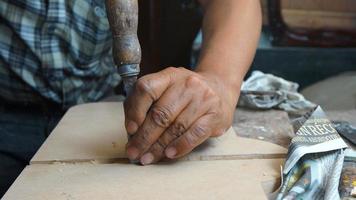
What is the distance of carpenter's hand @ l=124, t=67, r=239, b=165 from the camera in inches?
24.1

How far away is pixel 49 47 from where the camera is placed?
3.18 feet

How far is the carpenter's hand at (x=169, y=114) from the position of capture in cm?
61

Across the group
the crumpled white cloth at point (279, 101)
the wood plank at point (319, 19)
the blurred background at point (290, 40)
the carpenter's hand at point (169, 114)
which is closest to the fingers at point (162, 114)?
the carpenter's hand at point (169, 114)

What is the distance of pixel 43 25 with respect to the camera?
0.97 metres

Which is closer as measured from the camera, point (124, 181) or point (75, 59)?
point (124, 181)

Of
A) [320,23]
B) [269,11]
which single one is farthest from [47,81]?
[320,23]

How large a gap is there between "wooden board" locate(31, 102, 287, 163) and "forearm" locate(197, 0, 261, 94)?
99 mm

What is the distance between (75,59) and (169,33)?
39cm

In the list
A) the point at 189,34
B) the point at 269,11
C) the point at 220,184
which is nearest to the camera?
the point at 220,184

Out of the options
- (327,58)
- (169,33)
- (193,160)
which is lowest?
(327,58)

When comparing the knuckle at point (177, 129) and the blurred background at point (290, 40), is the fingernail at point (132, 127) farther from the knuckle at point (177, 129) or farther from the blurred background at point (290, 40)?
the blurred background at point (290, 40)

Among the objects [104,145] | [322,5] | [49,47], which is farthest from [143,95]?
[322,5]

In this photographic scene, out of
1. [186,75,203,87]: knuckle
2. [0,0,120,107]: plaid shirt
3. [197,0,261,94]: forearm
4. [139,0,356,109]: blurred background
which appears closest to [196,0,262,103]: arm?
[197,0,261,94]: forearm

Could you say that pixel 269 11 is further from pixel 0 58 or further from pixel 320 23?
pixel 0 58
